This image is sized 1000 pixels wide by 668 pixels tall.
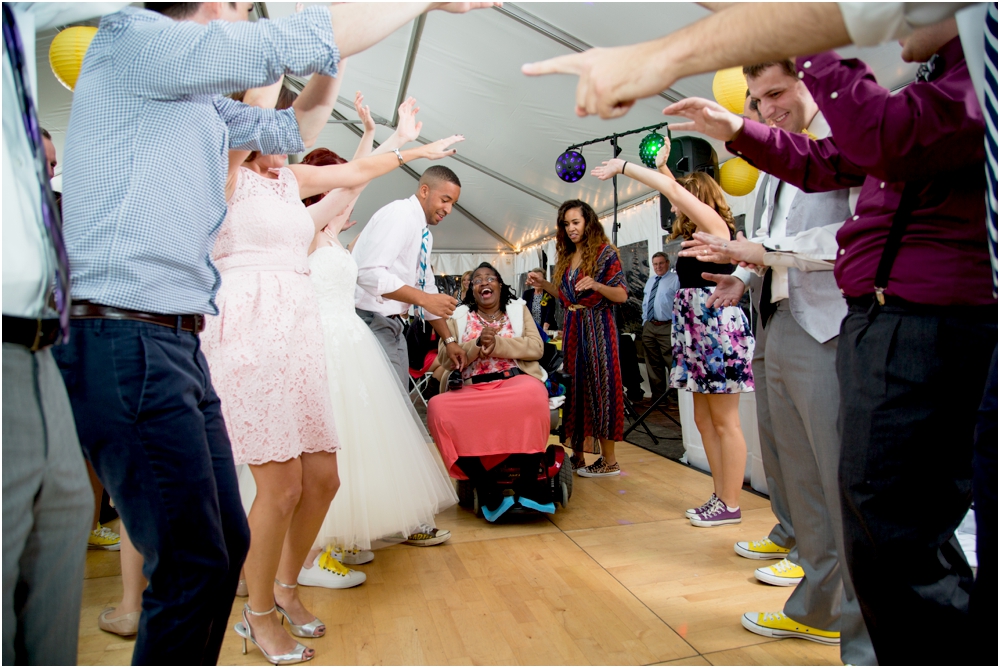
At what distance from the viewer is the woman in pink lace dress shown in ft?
5.35

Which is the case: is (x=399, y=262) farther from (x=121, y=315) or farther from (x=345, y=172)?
(x=121, y=315)

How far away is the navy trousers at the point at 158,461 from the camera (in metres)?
0.99

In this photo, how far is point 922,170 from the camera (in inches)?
39.6

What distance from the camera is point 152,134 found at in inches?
39.7

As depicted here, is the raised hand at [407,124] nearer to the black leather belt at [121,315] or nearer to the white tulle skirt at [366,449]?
the white tulle skirt at [366,449]

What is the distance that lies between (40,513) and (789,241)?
1.71 m

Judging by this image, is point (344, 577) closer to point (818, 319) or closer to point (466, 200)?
point (818, 319)

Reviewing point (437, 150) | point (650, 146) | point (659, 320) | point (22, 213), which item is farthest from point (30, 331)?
point (659, 320)

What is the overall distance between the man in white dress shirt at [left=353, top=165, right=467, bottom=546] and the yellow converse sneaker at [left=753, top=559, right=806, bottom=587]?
1365mm

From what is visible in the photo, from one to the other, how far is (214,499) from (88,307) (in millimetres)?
392

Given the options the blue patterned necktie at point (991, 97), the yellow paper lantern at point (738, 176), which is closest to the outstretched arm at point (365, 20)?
the blue patterned necktie at point (991, 97)

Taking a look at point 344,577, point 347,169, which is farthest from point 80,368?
point 344,577

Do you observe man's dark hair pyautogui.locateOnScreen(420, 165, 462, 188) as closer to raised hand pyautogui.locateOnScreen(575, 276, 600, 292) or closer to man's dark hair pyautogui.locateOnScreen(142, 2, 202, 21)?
raised hand pyautogui.locateOnScreen(575, 276, 600, 292)

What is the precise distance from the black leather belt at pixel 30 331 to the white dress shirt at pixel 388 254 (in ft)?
6.14
